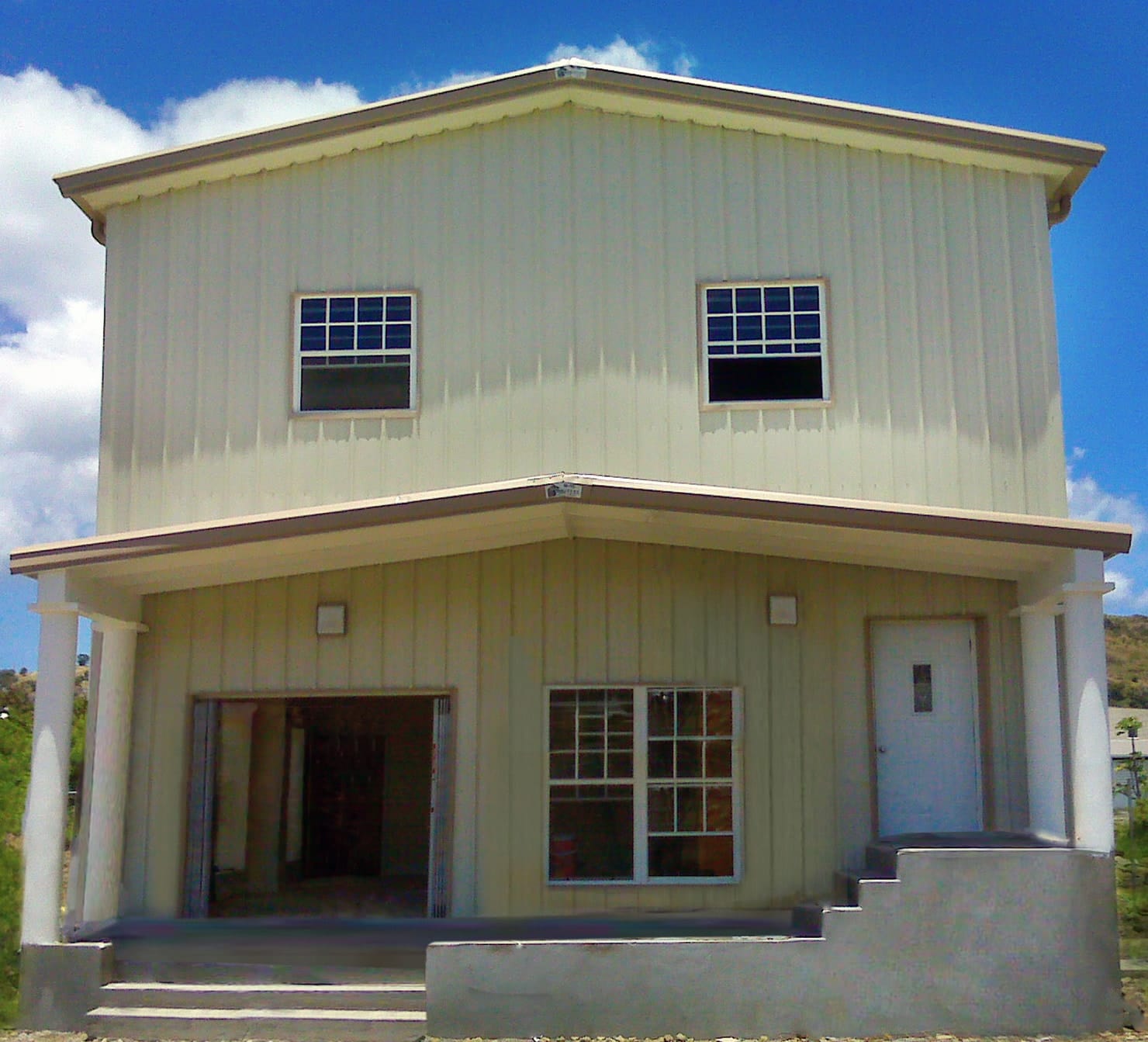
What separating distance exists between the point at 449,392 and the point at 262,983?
492 centimetres

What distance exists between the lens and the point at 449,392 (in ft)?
37.1

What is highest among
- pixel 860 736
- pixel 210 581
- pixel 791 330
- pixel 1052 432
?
pixel 791 330

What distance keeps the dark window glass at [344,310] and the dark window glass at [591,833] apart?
4423 mm

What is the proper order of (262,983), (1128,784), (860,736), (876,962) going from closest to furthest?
(876,962), (262,983), (860,736), (1128,784)

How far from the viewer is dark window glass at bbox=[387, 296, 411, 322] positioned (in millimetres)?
11523

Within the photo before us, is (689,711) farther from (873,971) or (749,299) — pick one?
(749,299)

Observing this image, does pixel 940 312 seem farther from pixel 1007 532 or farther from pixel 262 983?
pixel 262 983

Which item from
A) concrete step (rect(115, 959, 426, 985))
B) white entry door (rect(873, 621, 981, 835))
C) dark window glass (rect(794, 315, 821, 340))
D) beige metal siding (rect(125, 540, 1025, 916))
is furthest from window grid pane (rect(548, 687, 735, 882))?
dark window glass (rect(794, 315, 821, 340))

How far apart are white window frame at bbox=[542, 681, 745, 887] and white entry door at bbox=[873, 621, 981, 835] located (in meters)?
1.16

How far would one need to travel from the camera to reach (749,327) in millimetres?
11273

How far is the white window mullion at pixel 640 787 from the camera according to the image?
10.9 m

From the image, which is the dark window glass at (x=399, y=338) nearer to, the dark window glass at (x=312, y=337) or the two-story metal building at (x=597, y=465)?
the two-story metal building at (x=597, y=465)

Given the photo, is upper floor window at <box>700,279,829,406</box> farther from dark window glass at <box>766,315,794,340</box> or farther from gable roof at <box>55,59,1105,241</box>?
gable roof at <box>55,59,1105,241</box>

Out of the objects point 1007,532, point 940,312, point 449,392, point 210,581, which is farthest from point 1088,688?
point 210,581
